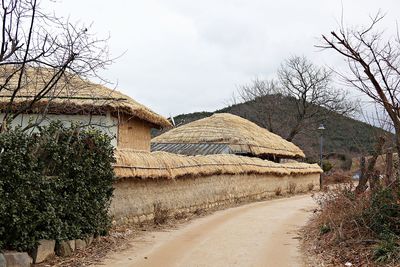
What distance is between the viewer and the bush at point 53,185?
7422mm

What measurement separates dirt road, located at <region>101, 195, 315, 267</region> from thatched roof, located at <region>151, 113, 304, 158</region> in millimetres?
11606

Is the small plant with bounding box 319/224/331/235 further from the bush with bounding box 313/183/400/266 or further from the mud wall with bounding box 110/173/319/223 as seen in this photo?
the mud wall with bounding box 110/173/319/223

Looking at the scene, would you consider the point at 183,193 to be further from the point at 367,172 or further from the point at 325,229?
the point at 367,172

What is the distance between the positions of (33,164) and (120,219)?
4.34 m

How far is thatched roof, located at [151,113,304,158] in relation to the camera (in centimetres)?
2661

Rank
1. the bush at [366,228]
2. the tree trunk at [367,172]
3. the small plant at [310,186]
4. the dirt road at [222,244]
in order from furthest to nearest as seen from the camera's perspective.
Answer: the small plant at [310,186] → the tree trunk at [367,172] → the dirt road at [222,244] → the bush at [366,228]

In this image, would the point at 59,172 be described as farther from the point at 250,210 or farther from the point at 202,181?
the point at 250,210

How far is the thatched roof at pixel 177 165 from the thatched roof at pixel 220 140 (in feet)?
11.2

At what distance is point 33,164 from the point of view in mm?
7820

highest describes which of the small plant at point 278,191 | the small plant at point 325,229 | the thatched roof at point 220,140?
the thatched roof at point 220,140

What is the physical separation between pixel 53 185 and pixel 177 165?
21.6 feet

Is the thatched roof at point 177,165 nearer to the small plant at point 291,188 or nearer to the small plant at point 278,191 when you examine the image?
the small plant at point 278,191

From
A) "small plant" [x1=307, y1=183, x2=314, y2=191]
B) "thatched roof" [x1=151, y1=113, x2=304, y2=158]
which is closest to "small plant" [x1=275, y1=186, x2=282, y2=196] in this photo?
"thatched roof" [x1=151, y1=113, x2=304, y2=158]

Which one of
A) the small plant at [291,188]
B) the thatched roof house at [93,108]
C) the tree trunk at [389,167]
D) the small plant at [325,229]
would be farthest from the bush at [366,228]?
the small plant at [291,188]
